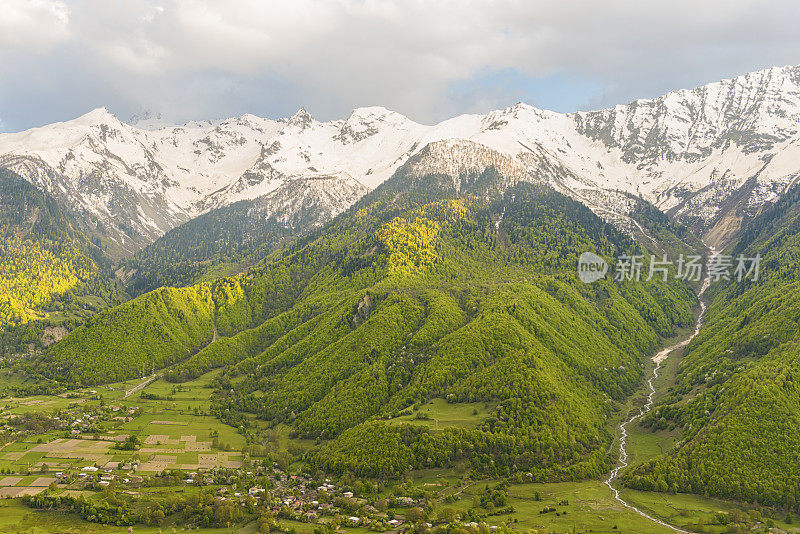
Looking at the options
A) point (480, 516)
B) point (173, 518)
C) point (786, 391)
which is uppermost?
point (786, 391)

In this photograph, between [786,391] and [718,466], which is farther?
[786,391]

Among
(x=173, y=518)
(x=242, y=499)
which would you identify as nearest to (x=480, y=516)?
(x=242, y=499)

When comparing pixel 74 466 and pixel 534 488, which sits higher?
pixel 534 488

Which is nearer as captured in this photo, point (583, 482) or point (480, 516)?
point (480, 516)

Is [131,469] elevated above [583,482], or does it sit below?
below

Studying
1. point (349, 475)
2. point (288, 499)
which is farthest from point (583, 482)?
point (288, 499)

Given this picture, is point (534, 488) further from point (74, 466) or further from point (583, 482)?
point (74, 466)

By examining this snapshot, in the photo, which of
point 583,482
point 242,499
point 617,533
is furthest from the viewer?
point 583,482

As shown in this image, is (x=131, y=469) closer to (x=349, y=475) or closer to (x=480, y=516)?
(x=349, y=475)

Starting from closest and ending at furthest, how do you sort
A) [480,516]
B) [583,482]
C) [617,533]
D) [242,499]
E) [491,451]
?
[617,533] < [480,516] < [242,499] < [583,482] < [491,451]
